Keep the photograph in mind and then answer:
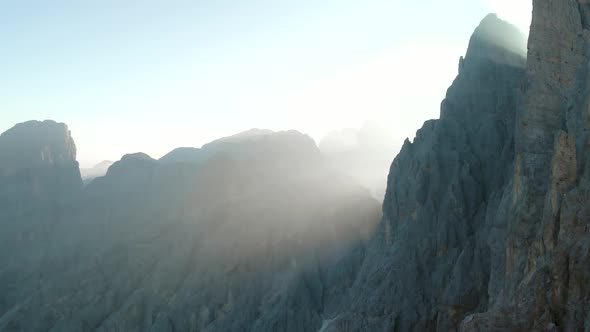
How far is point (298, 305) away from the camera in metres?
89.1

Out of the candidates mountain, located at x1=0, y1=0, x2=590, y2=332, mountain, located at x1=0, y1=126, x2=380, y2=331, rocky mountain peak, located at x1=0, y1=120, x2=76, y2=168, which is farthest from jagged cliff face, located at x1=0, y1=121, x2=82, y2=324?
mountain, located at x1=0, y1=126, x2=380, y2=331

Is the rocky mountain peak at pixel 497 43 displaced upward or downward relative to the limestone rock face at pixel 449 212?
upward

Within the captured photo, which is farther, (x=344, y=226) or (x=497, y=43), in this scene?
(x=344, y=226)

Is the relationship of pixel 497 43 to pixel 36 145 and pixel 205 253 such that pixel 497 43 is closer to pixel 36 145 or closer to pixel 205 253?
pixel 205 253

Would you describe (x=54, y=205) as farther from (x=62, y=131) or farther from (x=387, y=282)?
(x=387, y=282)

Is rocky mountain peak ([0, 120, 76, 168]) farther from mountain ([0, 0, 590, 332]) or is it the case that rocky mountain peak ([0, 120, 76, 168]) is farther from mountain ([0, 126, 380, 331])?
mountain ([0, 126, 380, 331])

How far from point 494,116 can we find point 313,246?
44.9 m

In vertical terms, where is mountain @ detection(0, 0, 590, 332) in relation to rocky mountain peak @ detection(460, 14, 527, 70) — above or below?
below

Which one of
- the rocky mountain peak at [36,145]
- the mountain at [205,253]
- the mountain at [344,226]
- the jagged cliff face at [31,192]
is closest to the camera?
the mountain at [344,226]

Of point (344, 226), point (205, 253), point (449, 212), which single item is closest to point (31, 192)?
point (205, 253)

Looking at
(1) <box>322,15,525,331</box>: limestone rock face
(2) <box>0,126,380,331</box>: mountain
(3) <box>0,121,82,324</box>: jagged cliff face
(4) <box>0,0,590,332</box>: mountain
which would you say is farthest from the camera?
(3) <box>0,121,82,324</box>: jagged cliff face

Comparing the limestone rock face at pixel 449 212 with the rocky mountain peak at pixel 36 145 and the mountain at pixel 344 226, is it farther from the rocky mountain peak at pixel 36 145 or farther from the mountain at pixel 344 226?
the rocky mountain peak at pixel 36 145

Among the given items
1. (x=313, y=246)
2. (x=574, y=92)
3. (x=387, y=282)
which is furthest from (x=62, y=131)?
(x=574, y=92)

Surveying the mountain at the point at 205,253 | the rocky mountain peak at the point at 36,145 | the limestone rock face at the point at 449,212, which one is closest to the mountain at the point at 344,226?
the limestone rock face at the point at 449,212
